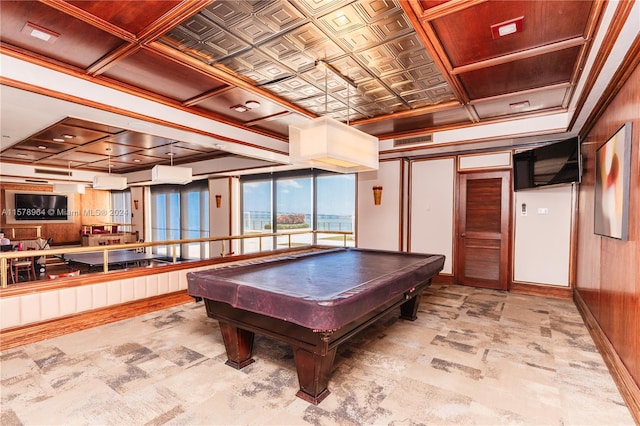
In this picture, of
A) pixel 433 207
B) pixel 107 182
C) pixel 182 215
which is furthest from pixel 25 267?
pixel 433 207

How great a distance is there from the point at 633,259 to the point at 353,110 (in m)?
3.26

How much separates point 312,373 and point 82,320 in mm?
2853

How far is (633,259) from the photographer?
2.15 metres

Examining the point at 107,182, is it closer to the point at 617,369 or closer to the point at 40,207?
the point at 40,207

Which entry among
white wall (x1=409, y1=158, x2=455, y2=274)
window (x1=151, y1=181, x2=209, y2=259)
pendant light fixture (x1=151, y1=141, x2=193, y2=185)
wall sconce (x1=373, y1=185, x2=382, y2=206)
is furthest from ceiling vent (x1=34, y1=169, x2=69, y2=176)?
white wall (x1=409, y1=158, x2=455, y2=274)

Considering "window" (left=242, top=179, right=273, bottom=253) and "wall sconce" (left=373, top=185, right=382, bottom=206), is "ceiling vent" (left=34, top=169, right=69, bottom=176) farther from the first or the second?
"wall sconce" (left=373, top=185, right=382, bottom=206)

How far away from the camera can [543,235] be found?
194 inches

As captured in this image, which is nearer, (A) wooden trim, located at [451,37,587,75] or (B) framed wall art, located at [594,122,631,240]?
(B) framed wall art, located at [594,122,631,240]

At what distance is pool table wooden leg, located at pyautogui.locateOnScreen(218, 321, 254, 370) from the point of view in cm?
257

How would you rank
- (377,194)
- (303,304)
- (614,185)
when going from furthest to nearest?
1. (377,194)
2. (614,185)
3. (303,304)

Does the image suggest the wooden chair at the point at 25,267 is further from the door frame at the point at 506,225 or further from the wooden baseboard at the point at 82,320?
the door frame at the point at 506,225

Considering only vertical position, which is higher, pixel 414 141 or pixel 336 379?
pixel 414 141

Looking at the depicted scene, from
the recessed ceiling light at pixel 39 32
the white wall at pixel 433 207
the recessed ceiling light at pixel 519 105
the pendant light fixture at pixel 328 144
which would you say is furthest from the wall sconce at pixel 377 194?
the recessed ceiling light at pixel 39 32

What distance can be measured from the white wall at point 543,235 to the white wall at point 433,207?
102cm
